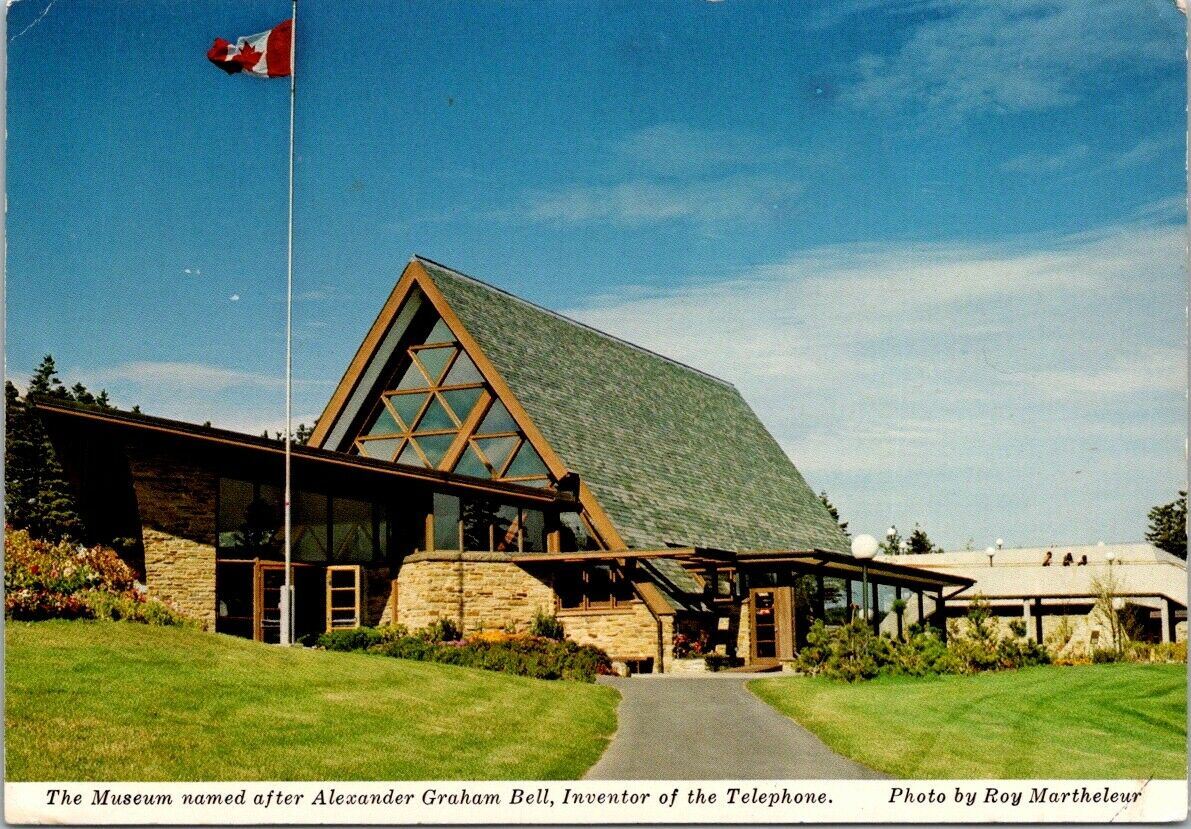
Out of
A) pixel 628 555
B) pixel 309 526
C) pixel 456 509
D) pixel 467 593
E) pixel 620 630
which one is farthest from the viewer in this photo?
pixel 456 509

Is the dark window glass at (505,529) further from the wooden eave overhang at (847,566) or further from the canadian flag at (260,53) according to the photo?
the canadian flag at (260,53)

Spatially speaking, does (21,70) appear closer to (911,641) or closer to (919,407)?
(919,407)

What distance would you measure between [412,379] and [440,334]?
1.19 meters

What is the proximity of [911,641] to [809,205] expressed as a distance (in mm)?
7616

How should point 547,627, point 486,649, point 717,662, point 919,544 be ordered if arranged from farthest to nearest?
1. point 919,544
2. point 717,662
3. point 547,627
4. point 486,649

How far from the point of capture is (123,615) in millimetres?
16906

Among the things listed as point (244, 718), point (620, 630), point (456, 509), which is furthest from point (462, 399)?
point (244, 718)

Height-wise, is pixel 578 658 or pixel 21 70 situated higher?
pixel 21 70

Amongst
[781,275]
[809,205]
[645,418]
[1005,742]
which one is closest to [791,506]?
[645,418]

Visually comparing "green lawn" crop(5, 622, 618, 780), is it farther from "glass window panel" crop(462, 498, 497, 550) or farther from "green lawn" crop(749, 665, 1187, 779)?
"glass window panel" crop(462, 498, 497, 550)

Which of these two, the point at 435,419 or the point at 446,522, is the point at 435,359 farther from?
the point at 446,522

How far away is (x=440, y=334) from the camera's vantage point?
28.1 metres

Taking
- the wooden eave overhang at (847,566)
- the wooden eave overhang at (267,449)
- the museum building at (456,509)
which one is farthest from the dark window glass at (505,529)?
the wooden eave overhang at (847,566)

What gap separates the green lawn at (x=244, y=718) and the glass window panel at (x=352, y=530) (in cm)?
709
